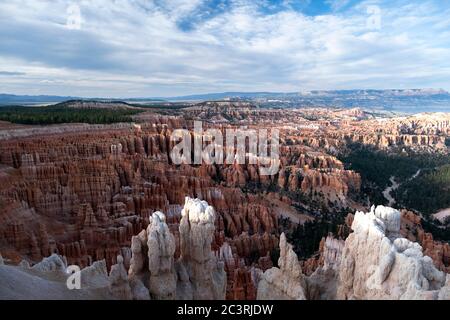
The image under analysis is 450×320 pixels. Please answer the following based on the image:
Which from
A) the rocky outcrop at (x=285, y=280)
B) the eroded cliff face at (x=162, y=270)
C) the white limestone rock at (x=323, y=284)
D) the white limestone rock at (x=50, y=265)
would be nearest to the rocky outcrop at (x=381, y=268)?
the white limestone rock at (x=323, y=284)

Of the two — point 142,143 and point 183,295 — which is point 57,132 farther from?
point 183,295

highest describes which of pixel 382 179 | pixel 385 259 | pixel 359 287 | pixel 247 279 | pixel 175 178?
pixel 385 259

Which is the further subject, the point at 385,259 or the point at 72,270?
the point at 72,270

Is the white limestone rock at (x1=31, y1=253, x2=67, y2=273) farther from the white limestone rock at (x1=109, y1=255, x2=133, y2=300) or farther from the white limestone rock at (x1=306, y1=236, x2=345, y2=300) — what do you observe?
the white limestone rock at (x1=306, y1=236, x2=345, y2=300)

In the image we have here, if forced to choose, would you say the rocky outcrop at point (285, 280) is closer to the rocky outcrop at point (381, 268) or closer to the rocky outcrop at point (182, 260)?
the rocky outcrop at point (381, 268)

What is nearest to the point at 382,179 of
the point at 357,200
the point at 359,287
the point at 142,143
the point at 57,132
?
the point at 357,200

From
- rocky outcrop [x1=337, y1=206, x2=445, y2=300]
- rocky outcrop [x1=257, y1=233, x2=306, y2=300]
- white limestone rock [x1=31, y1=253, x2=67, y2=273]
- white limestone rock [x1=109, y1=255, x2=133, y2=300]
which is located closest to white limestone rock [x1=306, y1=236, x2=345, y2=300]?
rocky outcrop [x1=257, y1=233, x2=306, y2=300]
